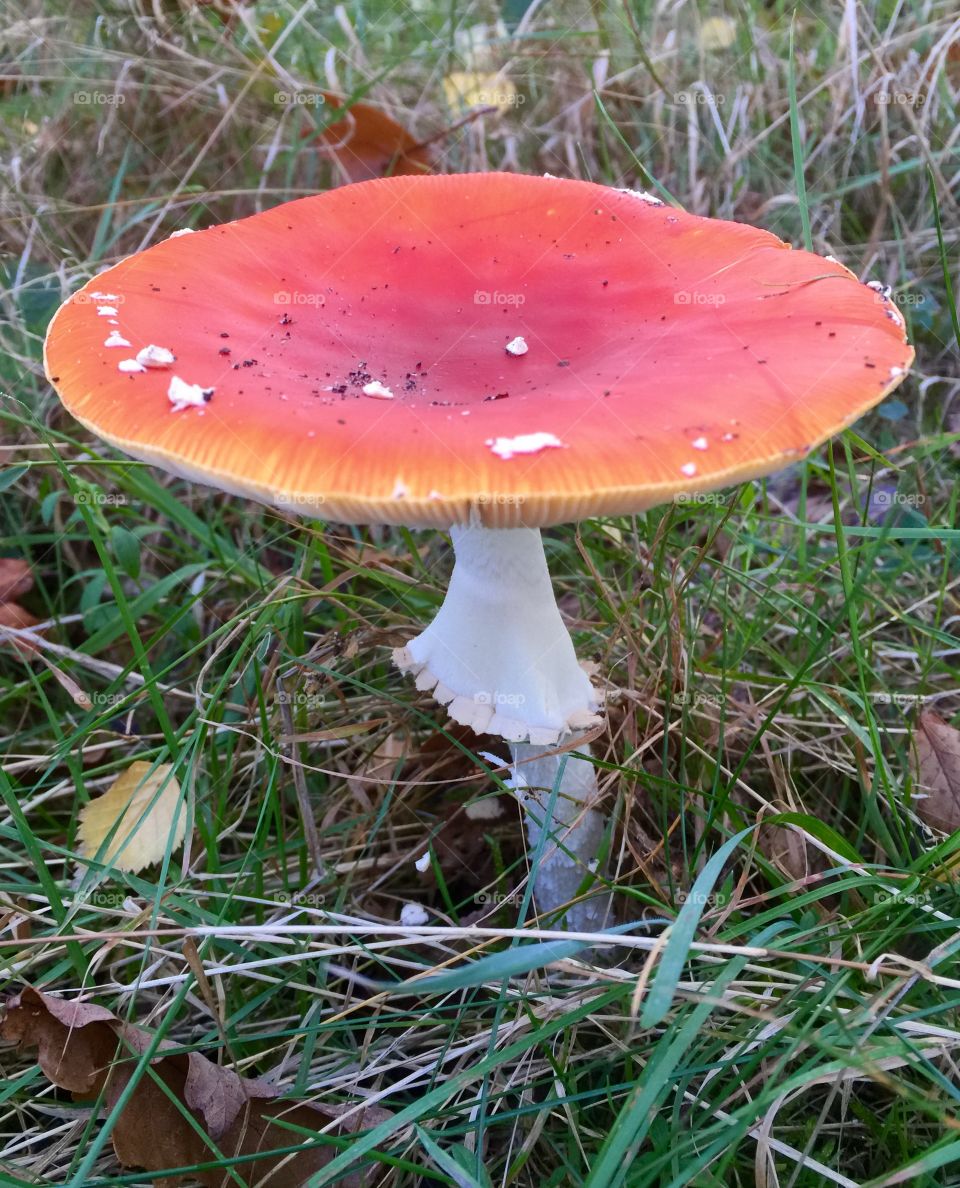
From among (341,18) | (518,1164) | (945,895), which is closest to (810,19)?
(341,18)

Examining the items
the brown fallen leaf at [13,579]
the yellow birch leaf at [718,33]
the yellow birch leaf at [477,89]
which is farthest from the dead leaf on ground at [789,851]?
the yellow birch leaf at [718,33]

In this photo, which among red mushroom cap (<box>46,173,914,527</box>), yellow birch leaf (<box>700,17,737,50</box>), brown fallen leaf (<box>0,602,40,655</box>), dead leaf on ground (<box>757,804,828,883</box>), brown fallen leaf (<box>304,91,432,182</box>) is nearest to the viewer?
red mushroom cap (<box>46,173,914,527</box>)

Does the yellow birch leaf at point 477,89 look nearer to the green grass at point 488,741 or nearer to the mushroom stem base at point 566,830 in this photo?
the green grass at point 488,741

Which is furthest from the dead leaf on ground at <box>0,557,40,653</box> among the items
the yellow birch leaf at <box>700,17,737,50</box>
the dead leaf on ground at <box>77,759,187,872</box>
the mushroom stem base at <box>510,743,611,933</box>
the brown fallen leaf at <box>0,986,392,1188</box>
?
the yellow birch leaf at <box>700,17,737,50</box>

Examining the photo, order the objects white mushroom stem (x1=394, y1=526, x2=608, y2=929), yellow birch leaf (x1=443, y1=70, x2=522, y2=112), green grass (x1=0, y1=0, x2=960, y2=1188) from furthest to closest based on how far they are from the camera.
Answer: yellow birch leaf (x1=443, y1=70, x2=522, y2=112), white mushroom stem (x1=394, y1=526, x2=608, y2=929), green grass (x1=0, y1=0, x2=960, y2=1188)

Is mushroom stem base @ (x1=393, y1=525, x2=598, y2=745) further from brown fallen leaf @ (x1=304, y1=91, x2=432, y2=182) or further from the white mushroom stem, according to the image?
brown fallen leaf @ (x1=304, y1=91, x2=432, y2=182)
